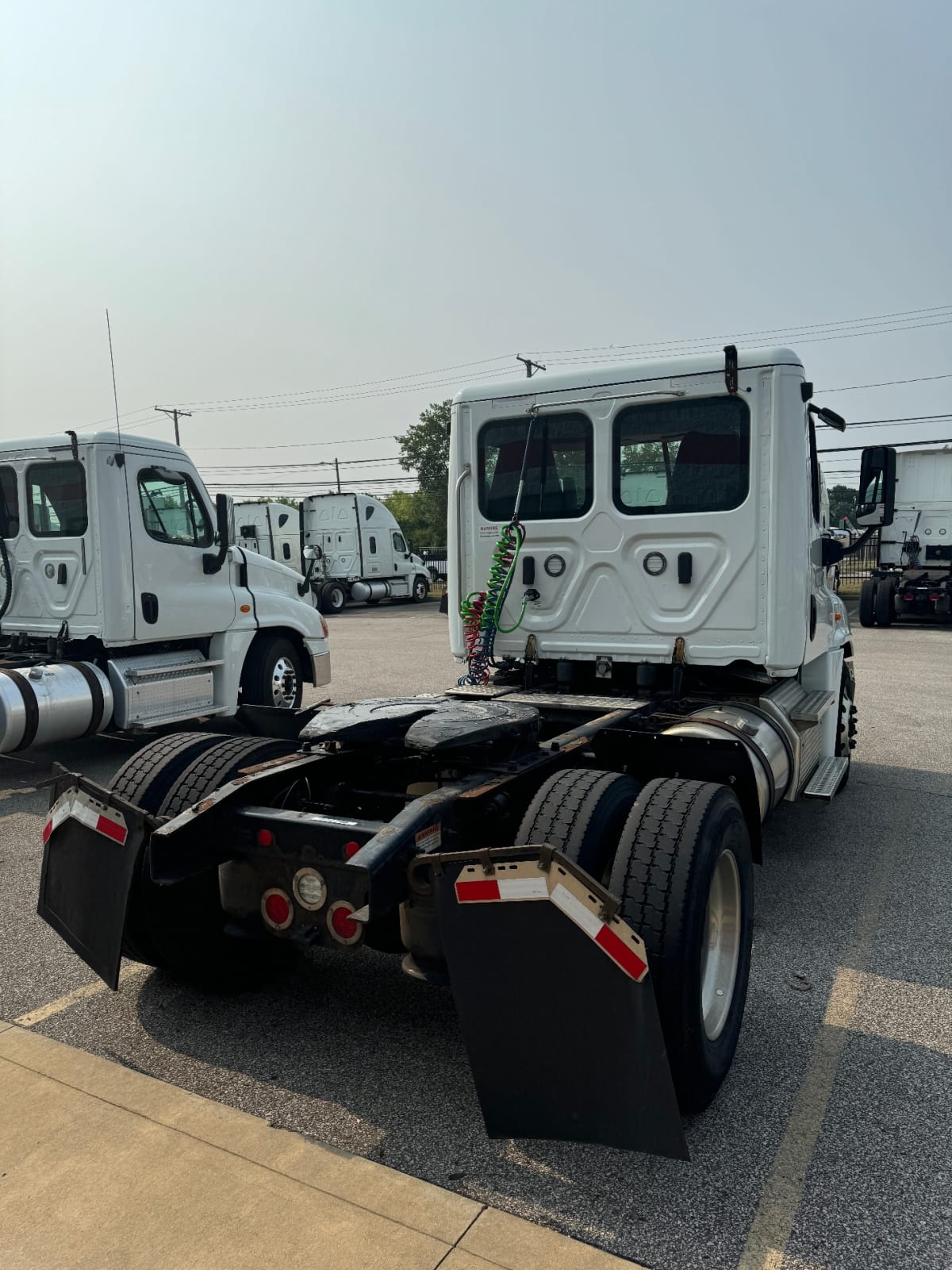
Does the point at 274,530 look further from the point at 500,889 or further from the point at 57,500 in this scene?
the point at 500,889

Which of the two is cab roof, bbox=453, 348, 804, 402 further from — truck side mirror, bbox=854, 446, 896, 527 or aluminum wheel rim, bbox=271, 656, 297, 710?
aluminum wheel rim, bbox=271, 656, 297, 710

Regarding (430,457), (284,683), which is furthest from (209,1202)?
(430,457)

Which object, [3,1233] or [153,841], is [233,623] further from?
[3,1233]

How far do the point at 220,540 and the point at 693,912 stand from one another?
22.8ft

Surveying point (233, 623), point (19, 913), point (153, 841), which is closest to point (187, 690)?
point (233, 623)

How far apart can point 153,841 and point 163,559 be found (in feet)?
18.1

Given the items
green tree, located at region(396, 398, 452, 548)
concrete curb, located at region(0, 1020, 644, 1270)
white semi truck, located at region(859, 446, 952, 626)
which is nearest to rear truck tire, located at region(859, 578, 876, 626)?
white semi truck, located at region(859, 446, 952, 626)

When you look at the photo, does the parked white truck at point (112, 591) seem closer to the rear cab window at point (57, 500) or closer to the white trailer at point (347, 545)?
the rear cab window at point (57, 500)

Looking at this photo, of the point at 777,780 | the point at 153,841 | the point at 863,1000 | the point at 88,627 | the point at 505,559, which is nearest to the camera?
the point at 153,841

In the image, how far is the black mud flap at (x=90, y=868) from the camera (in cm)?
320

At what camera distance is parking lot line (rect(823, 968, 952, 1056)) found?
343 centimetres

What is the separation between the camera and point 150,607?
8.08 meters

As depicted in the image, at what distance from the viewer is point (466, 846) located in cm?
333

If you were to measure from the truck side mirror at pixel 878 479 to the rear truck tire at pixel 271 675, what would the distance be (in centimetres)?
568
